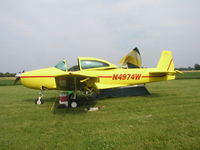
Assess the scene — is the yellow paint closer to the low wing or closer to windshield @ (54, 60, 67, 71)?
the low wing

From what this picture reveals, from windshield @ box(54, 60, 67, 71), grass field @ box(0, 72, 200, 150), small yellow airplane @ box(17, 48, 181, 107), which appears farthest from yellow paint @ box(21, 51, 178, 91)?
grass field @ box(0, 72, 200, 150)

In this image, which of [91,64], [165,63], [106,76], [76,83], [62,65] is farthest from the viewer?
[165,63]

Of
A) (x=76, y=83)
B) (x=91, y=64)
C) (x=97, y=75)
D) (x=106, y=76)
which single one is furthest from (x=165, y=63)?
(x=76, y=83)

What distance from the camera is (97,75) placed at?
7148 mm

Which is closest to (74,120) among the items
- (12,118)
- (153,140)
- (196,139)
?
(12,118)

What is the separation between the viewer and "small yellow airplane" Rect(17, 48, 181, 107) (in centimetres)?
638

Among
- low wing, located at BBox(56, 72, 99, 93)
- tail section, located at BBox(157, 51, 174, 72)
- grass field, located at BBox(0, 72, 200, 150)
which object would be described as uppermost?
tail section, located at BBox(157, 51, 174, 72)

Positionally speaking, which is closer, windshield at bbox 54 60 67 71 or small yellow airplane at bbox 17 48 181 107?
small yellow airplane at bbox 17 48 181 107

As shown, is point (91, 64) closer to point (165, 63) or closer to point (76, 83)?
point (76, 83)

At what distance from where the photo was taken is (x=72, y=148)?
272 cm

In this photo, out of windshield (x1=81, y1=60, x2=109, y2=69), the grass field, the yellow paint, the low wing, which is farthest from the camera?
windshield (x1=81, y1=60, x2=109, y2=69)

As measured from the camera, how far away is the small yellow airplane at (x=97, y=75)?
6.38m

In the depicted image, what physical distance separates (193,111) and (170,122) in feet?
4.82

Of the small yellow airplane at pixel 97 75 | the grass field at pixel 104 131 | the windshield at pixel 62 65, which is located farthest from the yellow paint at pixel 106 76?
the grass field at pixel 104 131
